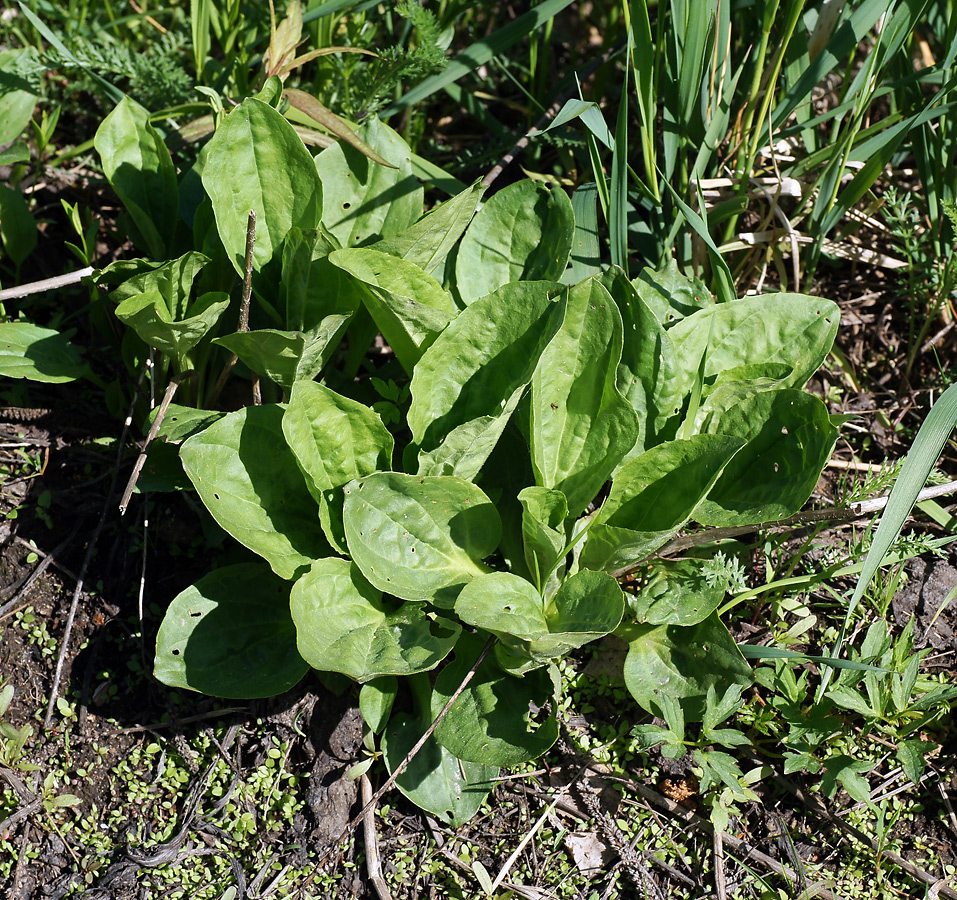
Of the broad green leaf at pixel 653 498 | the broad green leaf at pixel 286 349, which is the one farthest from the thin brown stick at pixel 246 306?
the broad green leaf at pixel 653 498

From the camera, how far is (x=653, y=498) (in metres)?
1.68

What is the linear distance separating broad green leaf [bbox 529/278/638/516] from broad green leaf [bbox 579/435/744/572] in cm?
5

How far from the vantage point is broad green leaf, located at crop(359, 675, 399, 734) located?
5.57 ft

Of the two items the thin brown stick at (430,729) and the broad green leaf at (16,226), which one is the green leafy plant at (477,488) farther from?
the broad green leaf at (16,226)

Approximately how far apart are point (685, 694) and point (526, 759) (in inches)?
14.9

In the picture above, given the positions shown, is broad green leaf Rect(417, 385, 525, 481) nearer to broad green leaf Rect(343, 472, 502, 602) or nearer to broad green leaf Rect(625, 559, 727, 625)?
broad green leaf Rect(343, 472, 502, 602)

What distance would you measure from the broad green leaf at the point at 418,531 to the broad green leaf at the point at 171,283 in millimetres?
583

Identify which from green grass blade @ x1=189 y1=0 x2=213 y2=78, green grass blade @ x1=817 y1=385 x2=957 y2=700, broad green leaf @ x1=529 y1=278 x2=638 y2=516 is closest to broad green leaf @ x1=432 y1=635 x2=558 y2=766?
broad green leaf @ x1=529 y1=278 x2=638 y2=516

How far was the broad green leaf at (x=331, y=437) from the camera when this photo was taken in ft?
5.13

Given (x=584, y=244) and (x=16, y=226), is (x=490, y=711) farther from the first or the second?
(x=16, y=226)

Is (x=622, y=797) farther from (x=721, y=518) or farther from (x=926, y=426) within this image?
(x=926, y=426)

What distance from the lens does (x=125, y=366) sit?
2125mm

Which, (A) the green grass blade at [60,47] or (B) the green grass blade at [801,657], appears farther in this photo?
(A) the green grass blade at [60,47]

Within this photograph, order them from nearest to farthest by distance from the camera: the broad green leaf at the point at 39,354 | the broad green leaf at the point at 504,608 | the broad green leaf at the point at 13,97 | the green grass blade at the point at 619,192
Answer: the broad green leaf at the point at 504,608, the green grass blade at the point at 619,192, the broad green leaf at the point at 39,354, the broad green leaf at the point at 13,97
